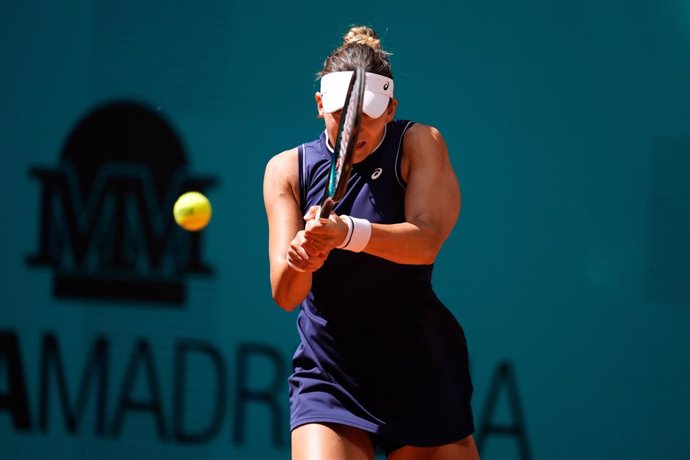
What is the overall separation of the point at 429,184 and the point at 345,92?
12.9 inches

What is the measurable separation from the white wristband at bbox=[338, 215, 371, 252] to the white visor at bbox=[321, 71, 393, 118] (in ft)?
1.27

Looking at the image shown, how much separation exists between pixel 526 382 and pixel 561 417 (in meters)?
0.20

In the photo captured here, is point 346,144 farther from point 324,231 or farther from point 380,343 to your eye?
point 380,343

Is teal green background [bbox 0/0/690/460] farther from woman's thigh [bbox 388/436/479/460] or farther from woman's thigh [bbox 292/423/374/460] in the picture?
woman's thigh [bbox 292/423/374/460]

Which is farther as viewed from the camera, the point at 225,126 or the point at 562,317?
the point at 225,126

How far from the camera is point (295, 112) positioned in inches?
184

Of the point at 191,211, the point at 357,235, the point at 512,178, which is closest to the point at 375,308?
the point at 357,235

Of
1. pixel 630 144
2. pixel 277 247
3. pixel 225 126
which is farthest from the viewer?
pixel 225 126

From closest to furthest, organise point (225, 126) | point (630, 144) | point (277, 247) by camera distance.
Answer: point (277, 247) < point (630, 144) < point (225, 126)

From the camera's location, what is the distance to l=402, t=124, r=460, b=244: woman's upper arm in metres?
2.78

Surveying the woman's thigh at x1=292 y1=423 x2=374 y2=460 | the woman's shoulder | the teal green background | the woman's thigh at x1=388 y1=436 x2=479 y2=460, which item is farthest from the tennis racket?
the teal green background

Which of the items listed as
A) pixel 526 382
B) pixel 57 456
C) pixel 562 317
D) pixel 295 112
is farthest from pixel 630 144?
pixel 57 456

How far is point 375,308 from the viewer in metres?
2.86

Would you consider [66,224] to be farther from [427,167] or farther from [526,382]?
[427,167]
